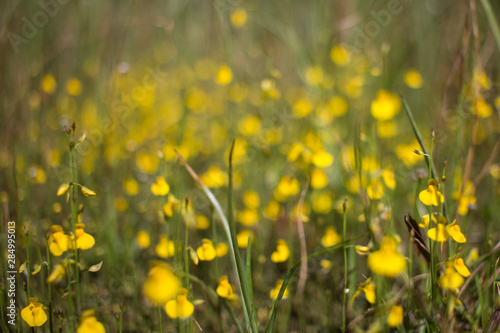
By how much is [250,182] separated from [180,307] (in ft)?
4.69

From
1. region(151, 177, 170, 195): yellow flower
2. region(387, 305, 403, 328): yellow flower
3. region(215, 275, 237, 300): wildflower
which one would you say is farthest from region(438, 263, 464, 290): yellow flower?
region(151, 177, 170, 195): yellow flower

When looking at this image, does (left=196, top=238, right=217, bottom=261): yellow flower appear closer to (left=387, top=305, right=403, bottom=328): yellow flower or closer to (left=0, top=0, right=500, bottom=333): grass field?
(left=0, top=0, right=500, bottom=333): grass field

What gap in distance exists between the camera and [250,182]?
7.70 feet

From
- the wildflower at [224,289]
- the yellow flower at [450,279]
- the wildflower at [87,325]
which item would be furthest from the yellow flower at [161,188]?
the yellow flower at [450,279]

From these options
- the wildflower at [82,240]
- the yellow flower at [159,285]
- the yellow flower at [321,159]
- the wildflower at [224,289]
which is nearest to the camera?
the yellow flower at [159,285]

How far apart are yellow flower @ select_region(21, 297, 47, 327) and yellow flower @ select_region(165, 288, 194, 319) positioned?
0.33 metres

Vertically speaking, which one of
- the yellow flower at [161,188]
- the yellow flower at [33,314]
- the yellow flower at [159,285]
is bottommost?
the yellow flower at [33,314]

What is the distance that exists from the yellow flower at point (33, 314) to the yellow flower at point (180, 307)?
0.33 metres

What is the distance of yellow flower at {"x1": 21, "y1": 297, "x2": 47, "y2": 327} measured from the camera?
100 cm

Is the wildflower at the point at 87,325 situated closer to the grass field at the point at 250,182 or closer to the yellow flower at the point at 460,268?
the grass field at the point at 250,182

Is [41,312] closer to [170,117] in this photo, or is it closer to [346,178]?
[346,178]

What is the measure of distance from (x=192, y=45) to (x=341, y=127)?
7.78 feet

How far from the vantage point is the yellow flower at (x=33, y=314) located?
39.3 inches

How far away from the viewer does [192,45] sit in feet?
14.4
